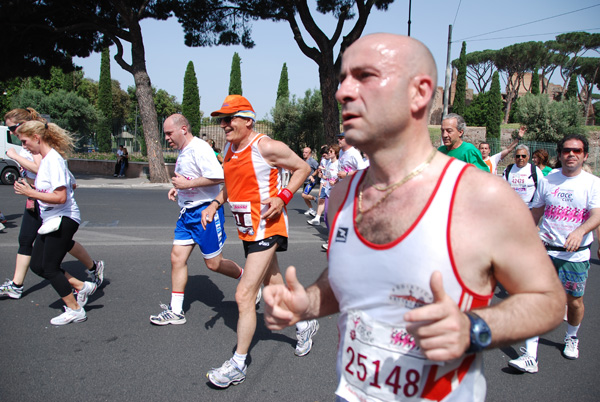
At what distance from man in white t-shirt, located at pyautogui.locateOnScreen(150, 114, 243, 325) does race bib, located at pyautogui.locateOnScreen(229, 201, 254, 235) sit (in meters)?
0.69

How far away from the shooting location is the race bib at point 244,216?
11.8ft

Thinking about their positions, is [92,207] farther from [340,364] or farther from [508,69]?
[508,69]

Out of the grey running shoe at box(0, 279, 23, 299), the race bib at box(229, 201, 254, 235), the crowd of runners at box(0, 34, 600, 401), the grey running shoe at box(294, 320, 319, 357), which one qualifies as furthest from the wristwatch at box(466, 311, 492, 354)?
the grey running shoe at box(0, 279, 23, 299)

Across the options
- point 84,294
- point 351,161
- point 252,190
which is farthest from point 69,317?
point 351,161

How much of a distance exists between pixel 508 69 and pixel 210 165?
56.3 meters

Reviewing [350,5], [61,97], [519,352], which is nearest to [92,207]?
[519,352]

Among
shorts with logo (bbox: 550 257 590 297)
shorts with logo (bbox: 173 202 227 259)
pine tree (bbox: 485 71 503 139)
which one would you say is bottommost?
shorts with logo (bbox: 550 257 590 297)

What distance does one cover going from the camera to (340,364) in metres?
1.49

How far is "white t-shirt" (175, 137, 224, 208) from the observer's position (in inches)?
170

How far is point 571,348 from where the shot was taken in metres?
3.93

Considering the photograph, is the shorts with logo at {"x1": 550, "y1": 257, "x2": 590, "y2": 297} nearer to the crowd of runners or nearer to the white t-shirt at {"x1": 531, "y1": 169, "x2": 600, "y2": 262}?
the white t-shirt at {"x1": 531, "y1": 169, "x2": 600, "y2": 262}

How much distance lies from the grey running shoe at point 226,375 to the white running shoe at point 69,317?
168 centimetres

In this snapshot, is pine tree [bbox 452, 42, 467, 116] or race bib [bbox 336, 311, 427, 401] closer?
race bib [bbox 336, 311, 427, 401]

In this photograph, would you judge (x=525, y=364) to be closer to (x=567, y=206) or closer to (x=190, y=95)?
(x=567, y=206)
